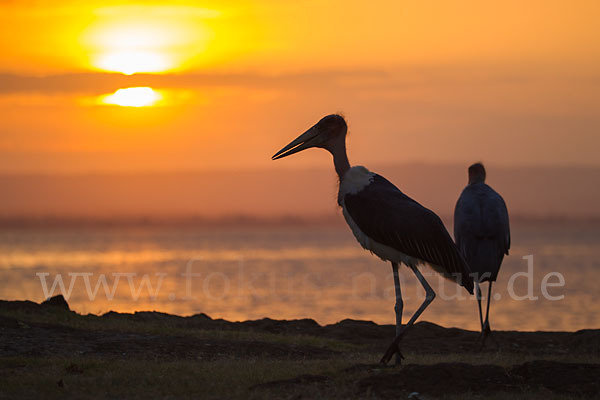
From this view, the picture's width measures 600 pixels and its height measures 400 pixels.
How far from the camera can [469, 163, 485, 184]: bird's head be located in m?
15.9

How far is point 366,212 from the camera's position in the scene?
1104 centimetres

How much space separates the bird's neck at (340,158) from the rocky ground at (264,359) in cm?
239

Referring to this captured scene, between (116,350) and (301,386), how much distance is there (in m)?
3.63

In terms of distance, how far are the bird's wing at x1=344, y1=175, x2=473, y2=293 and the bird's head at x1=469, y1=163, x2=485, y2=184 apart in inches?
197

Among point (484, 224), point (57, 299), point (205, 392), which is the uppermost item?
point (484, 224)

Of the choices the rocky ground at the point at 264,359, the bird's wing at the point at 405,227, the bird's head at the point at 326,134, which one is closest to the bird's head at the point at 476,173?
the rocky ground at the point at 264,359

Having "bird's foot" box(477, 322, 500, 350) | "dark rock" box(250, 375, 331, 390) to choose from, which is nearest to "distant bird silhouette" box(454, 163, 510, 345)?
"bird's foot" box(477, 322, 500, 350)

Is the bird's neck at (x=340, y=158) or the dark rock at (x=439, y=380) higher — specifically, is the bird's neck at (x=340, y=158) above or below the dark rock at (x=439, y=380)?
above

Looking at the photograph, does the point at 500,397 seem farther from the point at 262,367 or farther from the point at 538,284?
the point at 538,284

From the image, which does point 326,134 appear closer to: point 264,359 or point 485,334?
point 264,359

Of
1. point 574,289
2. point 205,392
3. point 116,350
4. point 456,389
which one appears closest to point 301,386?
point 205,392

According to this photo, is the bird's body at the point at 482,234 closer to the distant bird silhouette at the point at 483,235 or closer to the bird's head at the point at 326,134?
the distant bird silhouette at the point at 483,235

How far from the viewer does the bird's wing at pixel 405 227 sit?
10812mm

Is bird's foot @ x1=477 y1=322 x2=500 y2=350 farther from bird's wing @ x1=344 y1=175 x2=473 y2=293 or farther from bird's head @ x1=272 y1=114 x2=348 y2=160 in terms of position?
bird's head @ x1=272 y1=114 x2=348 y2=160
